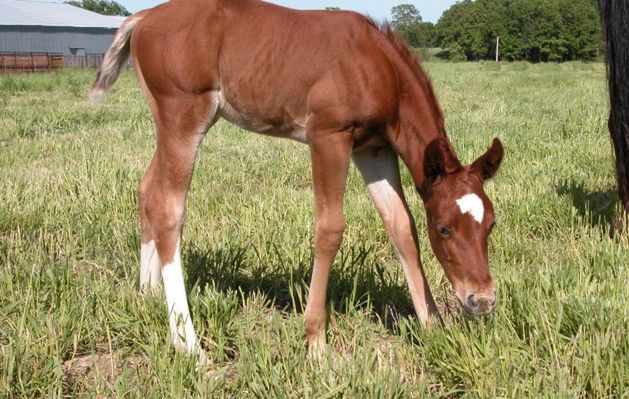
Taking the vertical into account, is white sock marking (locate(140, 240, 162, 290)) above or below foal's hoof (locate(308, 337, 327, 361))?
above

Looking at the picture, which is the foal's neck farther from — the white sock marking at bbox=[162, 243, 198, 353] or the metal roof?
the metal roof

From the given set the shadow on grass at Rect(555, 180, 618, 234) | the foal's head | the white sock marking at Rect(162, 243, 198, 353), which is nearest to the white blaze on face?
the foal's head

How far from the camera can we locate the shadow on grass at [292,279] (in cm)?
387

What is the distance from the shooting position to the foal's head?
3023 millimetres

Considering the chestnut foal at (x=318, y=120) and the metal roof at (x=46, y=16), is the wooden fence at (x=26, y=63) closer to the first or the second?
the metal roof at (x=46, y=16)

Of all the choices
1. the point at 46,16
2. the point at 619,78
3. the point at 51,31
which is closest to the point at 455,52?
the point at 46,16

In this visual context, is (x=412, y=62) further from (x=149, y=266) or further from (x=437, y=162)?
(x=149, y=266)

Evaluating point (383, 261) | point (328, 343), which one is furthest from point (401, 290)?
point (328, 343)

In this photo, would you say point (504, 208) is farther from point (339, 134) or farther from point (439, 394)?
point (439, 394)

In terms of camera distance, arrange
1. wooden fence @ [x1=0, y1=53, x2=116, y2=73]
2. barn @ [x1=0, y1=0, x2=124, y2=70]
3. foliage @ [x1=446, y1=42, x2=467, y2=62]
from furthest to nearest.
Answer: foliage @ [x1=446, y1=42, x2=467, y2=62], barn @ [x1=0, y1=0, x2=124, y2=70], wooden fence @ [x1=0, y1=53, x2=116, y2=73]

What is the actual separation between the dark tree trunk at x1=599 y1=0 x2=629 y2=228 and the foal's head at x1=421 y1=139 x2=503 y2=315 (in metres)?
1.86

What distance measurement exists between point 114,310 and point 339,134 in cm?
142

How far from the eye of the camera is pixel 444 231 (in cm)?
315

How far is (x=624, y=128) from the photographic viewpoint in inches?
183
